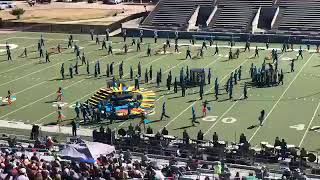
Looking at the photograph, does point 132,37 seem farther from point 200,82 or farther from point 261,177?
point 261,177

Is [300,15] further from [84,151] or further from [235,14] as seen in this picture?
[84,151]

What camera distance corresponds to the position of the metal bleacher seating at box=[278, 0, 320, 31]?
51.3m

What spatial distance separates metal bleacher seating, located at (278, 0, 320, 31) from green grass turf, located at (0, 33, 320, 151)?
8.35 m

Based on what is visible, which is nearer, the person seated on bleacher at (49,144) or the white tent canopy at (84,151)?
the white tent canopy at (84,151)

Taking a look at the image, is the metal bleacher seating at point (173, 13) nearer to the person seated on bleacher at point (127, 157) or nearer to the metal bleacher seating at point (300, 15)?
the metal bleacher seating at point (300, 15)

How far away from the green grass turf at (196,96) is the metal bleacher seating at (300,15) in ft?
27.4

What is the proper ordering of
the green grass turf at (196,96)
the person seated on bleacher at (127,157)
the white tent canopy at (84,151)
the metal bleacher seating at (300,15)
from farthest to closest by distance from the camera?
1. the metal bleacher seating at (300,15)
2. the green grass turf at (196,96)
3. the person seated on bleacher at (127,157)
4. the white tent canopy at (84,151)

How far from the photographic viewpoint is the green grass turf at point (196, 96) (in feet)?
88.8

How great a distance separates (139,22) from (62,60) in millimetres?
16926

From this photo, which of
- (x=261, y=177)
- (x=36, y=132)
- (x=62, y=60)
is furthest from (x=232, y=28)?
(x=261, y=177)

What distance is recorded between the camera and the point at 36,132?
2497 centimetres

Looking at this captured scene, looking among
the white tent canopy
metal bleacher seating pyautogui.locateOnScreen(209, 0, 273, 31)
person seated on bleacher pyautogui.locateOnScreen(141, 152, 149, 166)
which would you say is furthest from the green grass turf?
metal bleacher seating pyautogui.locateOnScreen(209, 0, 273, 31)

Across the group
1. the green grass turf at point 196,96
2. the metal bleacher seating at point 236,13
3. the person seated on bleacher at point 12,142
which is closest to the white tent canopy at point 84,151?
the person seated on bleacher at point 12,142

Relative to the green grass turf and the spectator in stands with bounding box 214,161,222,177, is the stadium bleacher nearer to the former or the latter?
the green grass turf
